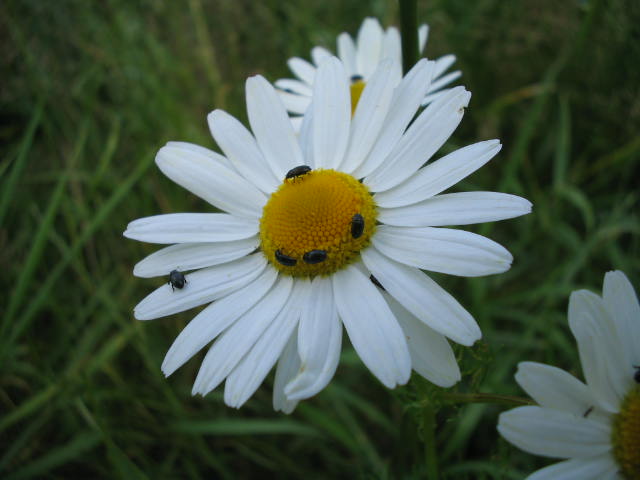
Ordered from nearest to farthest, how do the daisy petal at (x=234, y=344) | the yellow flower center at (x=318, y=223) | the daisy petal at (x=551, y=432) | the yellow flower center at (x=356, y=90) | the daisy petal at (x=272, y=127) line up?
the daisy petal at (x=551, y=432)
the daisy petal at (x=234, y=344)
the yellow flower center at (x=318, y=223)
the daisy petal at (x=272, y=127)
the yellow flower center at (x=356, y=90)

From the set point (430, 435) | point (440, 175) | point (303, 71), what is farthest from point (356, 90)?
point (430, 435)

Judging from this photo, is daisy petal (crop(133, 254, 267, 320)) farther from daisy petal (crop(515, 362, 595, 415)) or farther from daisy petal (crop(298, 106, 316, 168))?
daisy petal (crop(515, 362, 595, 415))

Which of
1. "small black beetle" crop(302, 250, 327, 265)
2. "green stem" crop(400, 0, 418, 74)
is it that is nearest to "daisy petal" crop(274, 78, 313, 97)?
"green stem" crop(400, 0, 418, 74)

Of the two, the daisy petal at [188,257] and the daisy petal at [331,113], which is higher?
the daisy petal at [331,113]

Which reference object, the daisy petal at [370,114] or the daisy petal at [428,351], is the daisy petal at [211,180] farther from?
the daisy petal at [428,351]

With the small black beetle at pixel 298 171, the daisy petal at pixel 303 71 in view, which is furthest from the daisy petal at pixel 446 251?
the daisy petal at pixel 303 71
